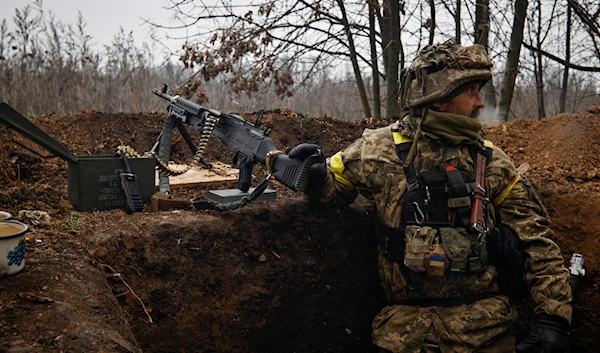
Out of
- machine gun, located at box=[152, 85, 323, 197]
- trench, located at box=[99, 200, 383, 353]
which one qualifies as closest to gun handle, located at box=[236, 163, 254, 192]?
machine gun, located at box=[152, 85, 323, 197]

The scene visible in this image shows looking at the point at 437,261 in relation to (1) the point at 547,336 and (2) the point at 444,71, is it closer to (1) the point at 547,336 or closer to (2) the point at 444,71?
(1) the point at 547,336

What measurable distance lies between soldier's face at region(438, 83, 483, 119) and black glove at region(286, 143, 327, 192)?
817mm

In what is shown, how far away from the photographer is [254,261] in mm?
3619

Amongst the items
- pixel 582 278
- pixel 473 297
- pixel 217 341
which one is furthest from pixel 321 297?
pixel 582 278

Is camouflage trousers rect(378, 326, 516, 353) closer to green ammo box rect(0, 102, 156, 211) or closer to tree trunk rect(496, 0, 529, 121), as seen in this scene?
green ammo box rect(0, 102, 156, 211)

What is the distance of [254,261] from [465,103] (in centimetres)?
193

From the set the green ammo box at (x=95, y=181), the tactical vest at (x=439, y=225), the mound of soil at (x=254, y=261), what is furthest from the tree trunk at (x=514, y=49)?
the green ammo box at (x=95, y=181)

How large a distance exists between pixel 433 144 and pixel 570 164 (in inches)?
79.8

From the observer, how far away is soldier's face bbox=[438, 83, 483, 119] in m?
2.89

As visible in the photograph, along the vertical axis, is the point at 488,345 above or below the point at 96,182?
below

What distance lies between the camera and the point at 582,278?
3516mm

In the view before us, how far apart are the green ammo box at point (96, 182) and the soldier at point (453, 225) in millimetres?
1619

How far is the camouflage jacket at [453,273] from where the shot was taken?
2750mm

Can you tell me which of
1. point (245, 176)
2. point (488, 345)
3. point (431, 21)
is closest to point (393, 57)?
point (431, 21)
